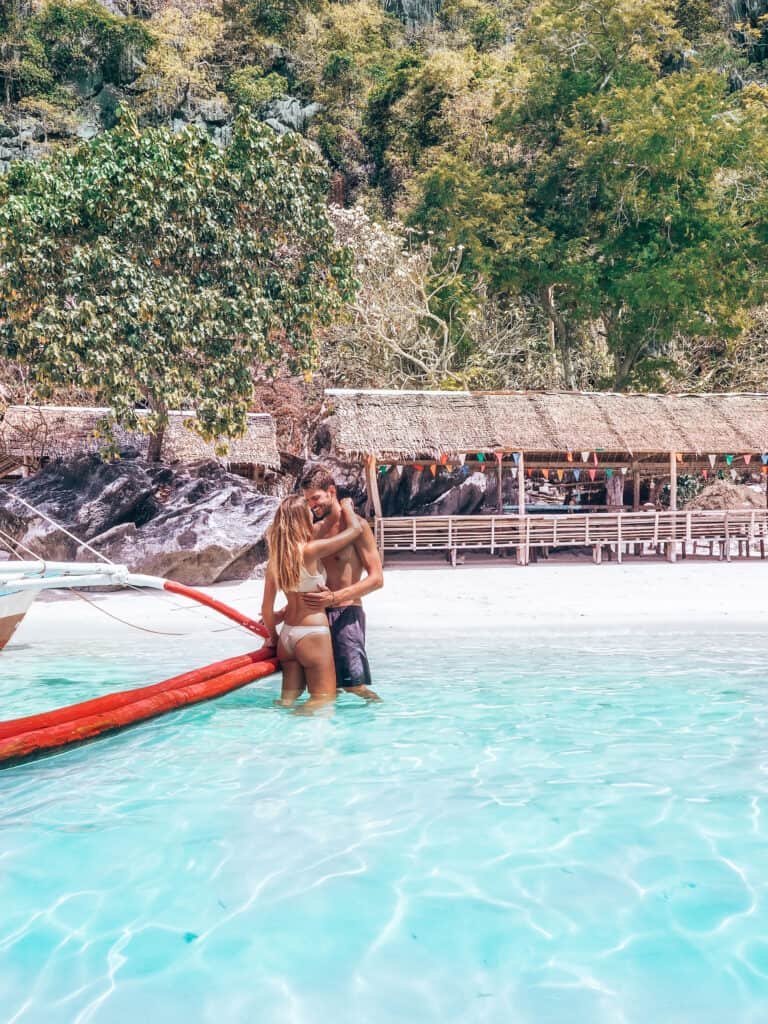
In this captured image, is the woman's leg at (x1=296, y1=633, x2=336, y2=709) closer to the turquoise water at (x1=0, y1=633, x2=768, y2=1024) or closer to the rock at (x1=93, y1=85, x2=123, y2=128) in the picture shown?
the turquoise water at (x1=0, y1=633, x2=768, y2=1024)

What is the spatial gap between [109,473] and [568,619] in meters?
7.56

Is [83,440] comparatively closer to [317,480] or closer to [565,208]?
[317,480]

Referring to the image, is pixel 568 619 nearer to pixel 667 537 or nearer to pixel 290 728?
pixel 290 728

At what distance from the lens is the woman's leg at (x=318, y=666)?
16.3ft

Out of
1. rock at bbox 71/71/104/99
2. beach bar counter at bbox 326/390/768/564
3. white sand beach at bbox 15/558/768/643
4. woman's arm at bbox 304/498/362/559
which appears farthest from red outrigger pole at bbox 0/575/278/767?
rock at bbox 71/71/104/99

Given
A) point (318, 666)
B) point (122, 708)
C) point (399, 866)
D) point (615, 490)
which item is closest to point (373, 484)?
point (615, 490)

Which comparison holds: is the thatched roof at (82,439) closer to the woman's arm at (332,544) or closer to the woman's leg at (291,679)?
the woman's leg at (291,679)

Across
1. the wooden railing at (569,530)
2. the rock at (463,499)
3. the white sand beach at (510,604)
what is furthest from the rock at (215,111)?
the white sand beach at (510,604)

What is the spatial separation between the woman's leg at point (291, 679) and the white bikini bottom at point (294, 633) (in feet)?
0.29

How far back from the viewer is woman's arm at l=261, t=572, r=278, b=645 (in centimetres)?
495

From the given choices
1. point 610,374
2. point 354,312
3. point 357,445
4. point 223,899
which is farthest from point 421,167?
point 223,899

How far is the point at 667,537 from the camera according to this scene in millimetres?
15312

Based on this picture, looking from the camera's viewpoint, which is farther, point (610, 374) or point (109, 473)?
point (610, 374)

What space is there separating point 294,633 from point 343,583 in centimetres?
41
